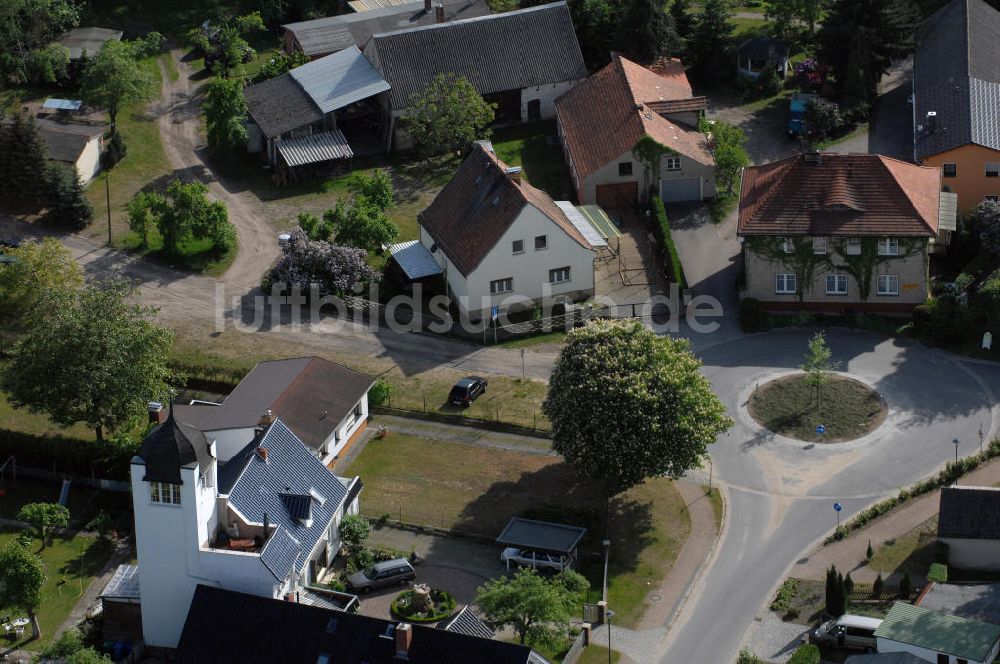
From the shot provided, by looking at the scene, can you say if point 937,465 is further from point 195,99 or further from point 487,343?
point 195,99

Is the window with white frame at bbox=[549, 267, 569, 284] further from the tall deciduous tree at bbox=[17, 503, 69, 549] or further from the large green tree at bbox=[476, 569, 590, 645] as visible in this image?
the tall deciduous tree at bbox=[17, 503, 69, 549]

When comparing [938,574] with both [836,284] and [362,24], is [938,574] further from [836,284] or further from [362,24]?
[362,24]

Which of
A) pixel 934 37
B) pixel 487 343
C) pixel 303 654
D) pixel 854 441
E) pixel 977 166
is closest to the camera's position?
pixel 303 654

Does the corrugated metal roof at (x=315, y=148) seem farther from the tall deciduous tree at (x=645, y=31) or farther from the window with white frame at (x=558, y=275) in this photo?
the window with white frame at (x=558, y=275)

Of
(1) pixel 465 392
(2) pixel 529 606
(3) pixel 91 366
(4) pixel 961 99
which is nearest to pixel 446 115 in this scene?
(1) pixel 465 392

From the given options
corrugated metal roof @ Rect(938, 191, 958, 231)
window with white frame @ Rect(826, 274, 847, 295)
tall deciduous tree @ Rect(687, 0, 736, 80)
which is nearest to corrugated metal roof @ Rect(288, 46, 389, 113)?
tall deciduous tree @ Rect(687, 0, 736, 80)

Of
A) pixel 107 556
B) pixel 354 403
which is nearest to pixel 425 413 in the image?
pixel 354 403
